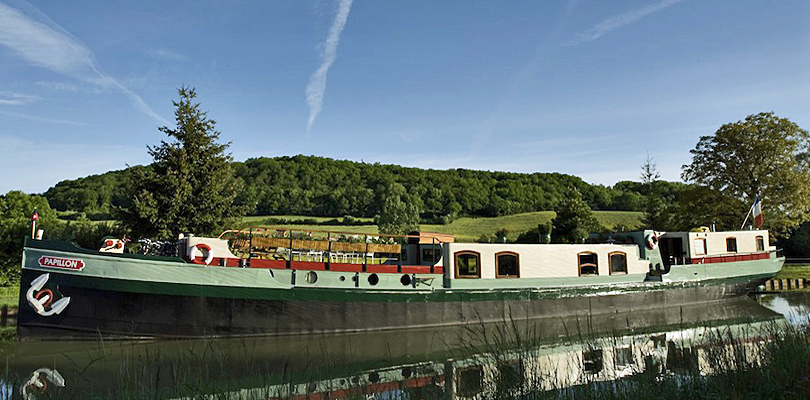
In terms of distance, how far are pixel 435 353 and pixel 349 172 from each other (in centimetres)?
7346

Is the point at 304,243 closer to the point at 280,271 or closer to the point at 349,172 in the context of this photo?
the point at 280,271

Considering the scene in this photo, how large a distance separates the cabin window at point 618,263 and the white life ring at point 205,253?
13.9 m

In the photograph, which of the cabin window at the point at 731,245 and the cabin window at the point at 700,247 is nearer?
the cabin window at the point at 700,247

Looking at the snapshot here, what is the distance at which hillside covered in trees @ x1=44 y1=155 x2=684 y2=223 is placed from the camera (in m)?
55.5

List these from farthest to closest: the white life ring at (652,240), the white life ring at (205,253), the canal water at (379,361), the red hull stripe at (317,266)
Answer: the white life ring at (652,240) < the red hull stripe at (317,266) < the white life ring at (205,253) < the canal water at (379,361)

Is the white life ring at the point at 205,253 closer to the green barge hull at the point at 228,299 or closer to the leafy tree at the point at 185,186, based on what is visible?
the green barge hull at the point at 228,299

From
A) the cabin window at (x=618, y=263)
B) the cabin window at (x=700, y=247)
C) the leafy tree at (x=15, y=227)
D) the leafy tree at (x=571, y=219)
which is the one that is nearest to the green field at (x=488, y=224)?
the leafy tree at (x=571, y=219)

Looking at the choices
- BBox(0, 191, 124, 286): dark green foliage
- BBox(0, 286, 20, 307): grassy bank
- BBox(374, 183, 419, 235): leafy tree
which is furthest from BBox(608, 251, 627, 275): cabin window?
BBox(0, 286, 20, 307): grassy bank

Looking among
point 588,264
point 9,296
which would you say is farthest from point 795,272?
point 9,296

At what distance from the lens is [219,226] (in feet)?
66.5

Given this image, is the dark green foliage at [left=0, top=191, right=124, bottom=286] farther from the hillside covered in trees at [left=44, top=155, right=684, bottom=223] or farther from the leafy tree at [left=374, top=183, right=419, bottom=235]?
the leafy tree at [left=374, top=183, right=419, bottom=235]

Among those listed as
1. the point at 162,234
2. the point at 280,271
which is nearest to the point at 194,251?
the point at 280,271

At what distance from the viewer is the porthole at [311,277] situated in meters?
14.4

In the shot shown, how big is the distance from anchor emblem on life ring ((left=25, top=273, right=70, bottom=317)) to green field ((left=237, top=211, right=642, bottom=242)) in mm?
39003
